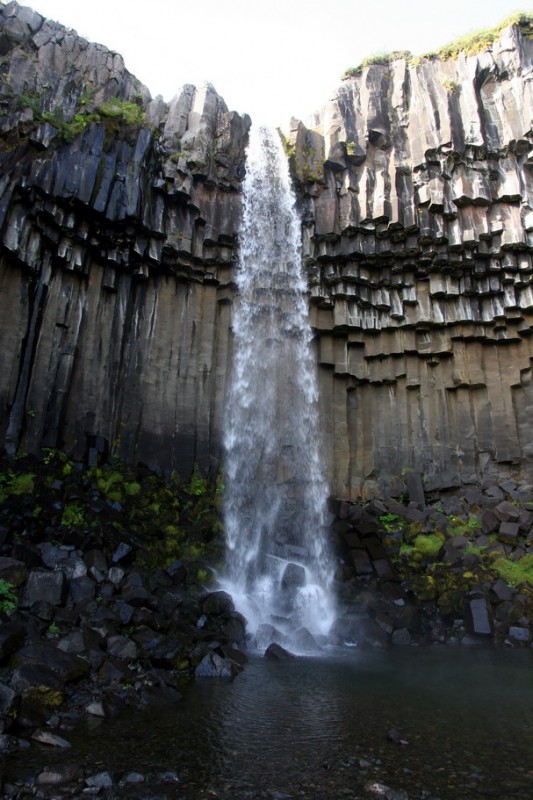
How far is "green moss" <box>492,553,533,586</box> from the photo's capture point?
571 inches

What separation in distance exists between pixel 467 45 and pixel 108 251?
16286 millimetres

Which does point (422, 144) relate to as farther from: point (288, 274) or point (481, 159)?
point (288, 274)

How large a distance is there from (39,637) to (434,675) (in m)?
6.09

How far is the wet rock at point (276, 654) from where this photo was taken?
9969mm

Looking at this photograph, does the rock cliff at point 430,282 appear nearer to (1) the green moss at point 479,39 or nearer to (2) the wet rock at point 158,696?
(1) the green moss at point 479,39

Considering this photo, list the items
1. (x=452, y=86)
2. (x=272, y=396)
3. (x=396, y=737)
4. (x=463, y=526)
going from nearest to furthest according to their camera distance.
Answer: (x=396, y=737), (x=463, y=526), (x=272, y=396), (x=452, y=86)

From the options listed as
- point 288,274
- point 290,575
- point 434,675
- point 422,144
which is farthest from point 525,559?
point 422,144

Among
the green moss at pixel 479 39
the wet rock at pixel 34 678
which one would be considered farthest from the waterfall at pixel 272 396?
the wet rock at pixel 34 678

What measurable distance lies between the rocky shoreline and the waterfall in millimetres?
1115

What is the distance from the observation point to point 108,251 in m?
17.3

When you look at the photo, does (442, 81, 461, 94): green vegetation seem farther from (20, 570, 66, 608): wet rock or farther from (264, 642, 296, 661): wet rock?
(20, 570, 66, 608): wet rock

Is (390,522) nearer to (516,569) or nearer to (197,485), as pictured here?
(516,569)

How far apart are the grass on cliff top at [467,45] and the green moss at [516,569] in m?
18.7

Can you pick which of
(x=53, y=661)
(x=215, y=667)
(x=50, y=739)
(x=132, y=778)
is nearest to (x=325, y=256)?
(x=215, y=667)
